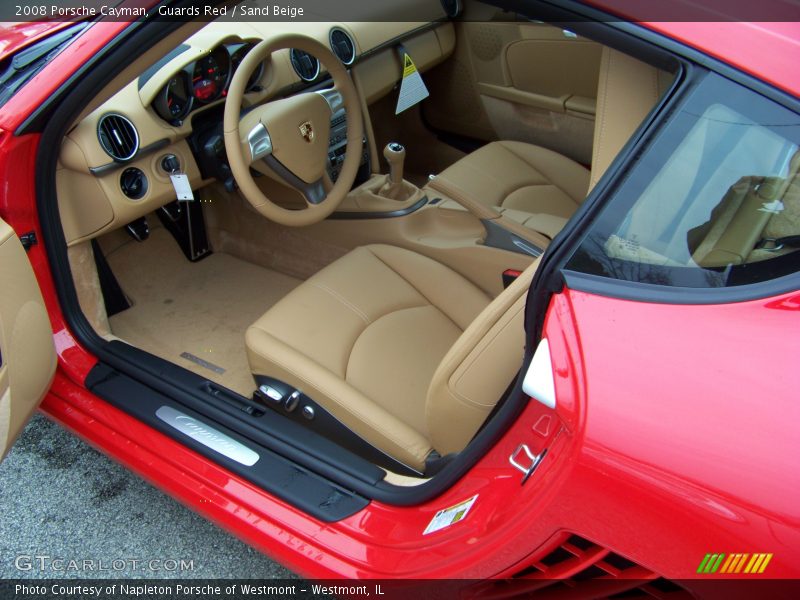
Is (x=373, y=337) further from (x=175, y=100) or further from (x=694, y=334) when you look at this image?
(x=694, y=334)

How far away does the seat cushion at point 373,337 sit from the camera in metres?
1.64

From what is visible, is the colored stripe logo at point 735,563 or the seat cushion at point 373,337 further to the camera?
the seat cushion at point 373,337

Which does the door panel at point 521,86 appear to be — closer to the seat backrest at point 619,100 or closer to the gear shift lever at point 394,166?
the gear shift lever at point 394,166

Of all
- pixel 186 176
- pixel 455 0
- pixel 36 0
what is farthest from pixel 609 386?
pixel 36 0

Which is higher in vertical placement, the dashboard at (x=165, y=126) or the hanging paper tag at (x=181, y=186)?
the dashboard at (x=165, y=126)

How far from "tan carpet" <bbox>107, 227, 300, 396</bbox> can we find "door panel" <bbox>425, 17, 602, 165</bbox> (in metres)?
1.28

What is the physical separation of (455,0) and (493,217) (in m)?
1.39

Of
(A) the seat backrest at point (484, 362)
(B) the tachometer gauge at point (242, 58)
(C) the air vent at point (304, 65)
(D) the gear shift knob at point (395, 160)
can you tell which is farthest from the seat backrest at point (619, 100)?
(C) the air vent at point (304, 65)

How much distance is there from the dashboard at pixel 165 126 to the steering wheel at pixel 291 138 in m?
0.21

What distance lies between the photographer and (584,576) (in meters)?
1.04

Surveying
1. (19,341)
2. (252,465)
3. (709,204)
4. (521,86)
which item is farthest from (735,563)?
(521,86)

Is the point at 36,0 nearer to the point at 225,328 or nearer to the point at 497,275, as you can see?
the point at 225,328

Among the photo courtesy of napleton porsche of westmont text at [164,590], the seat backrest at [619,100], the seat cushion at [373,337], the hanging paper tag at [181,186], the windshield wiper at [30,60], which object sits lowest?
the photo courtesy of napleton porsche of westmont text at [164,590]

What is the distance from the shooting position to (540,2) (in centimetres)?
107
